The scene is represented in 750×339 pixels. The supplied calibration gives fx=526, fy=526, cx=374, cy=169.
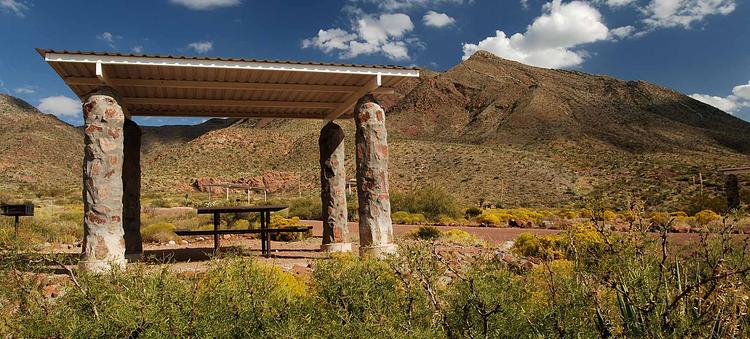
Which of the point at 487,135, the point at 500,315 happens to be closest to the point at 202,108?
the point at 500,315

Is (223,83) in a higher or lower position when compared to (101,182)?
higher

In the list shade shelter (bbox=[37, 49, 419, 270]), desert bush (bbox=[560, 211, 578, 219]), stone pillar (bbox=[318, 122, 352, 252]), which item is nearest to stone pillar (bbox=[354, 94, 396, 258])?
shade shelter (bbox=[37, 49, 419, 270])

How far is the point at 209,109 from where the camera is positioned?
11.2m

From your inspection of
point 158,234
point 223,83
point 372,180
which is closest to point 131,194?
point 223,83

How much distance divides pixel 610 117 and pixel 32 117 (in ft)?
226

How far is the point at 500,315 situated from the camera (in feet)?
10.9

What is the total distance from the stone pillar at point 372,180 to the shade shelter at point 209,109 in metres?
0.02

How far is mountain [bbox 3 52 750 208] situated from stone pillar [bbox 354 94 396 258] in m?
19.5

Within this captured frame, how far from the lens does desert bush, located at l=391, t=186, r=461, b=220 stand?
2384cm

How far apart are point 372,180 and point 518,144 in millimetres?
43627

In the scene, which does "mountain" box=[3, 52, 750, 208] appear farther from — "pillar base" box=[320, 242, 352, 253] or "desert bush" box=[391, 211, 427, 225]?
"pillar base" box=[320, 242, 352, 253]

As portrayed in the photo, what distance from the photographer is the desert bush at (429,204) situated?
2384 cm

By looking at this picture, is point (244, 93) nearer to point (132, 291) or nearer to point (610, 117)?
point (132, 291)

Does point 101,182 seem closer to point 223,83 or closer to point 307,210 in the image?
point 223,83
